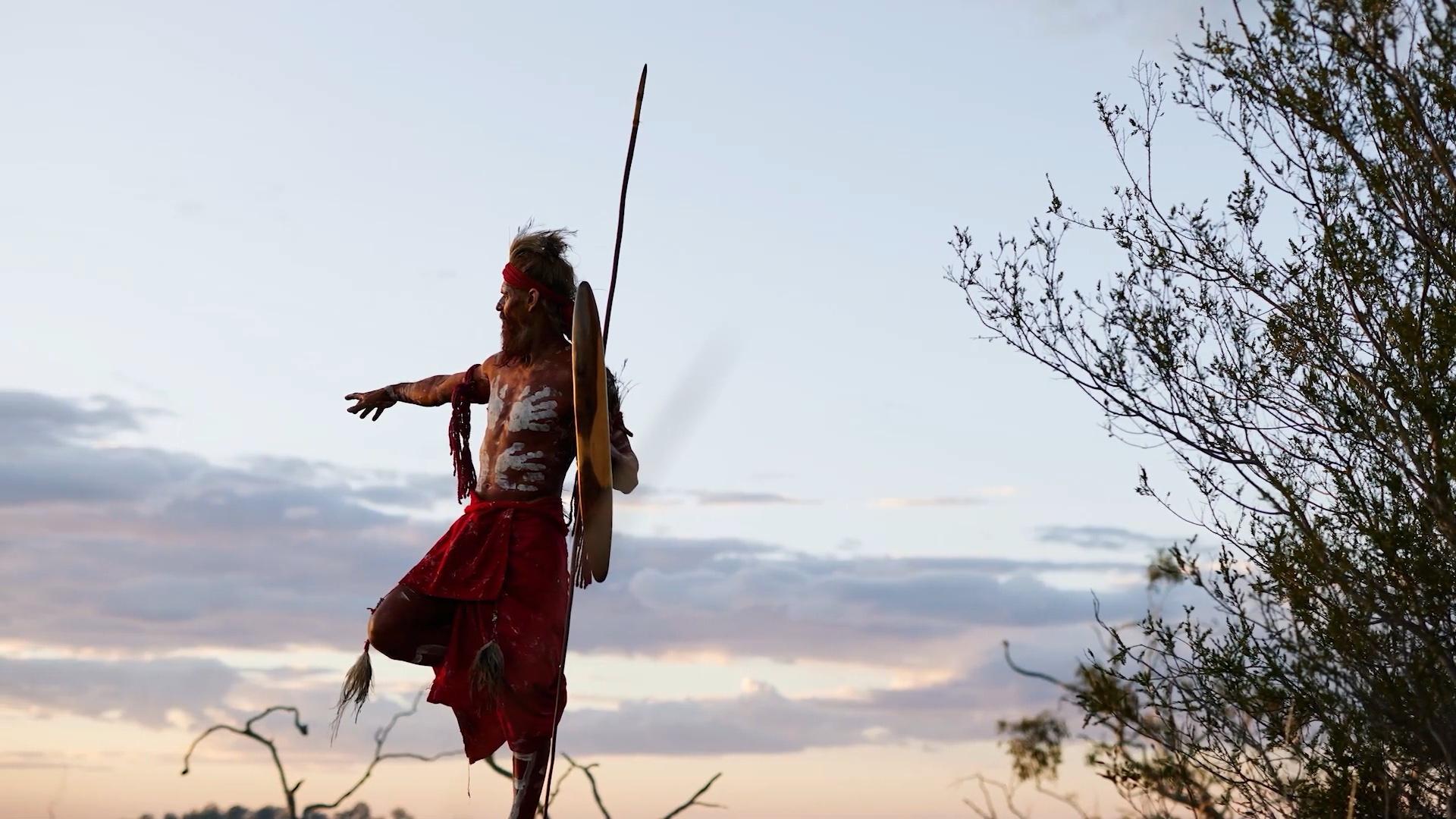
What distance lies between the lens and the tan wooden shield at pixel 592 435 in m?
6.37

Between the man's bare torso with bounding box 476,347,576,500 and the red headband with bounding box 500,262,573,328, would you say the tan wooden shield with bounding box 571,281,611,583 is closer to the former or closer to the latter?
the man's bare torso with bounding box 476,347,576,500

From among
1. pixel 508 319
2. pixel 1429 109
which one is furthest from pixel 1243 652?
pixel 508 319

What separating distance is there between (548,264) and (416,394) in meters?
1.12

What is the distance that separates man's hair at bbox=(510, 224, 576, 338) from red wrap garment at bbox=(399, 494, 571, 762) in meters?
0.95

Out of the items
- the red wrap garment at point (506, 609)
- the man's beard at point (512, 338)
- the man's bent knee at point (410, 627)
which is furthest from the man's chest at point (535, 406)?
the man's bent knee at point (410, 627)

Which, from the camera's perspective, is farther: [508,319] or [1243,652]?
[1243,652]

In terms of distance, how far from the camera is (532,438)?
6.92 meters

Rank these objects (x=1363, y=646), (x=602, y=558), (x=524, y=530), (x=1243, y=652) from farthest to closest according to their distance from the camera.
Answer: (x=1243, y=652), (x=1363, y=646), (x=524, y=530), (x=602, y=558)

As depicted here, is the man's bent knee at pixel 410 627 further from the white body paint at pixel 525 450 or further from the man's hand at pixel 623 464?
the man's hand at pixel 623 464

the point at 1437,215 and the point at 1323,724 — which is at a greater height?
the point at 1437,215

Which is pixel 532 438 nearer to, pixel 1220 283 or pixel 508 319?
pixel 508 319

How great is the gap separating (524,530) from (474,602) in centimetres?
40

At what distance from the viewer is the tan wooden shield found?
20.9 feet

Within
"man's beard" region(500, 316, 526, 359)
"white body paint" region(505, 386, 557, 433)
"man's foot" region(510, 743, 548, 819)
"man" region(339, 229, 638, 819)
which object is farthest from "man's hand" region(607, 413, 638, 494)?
"man's foot" region(510, 743, 548, 819)
